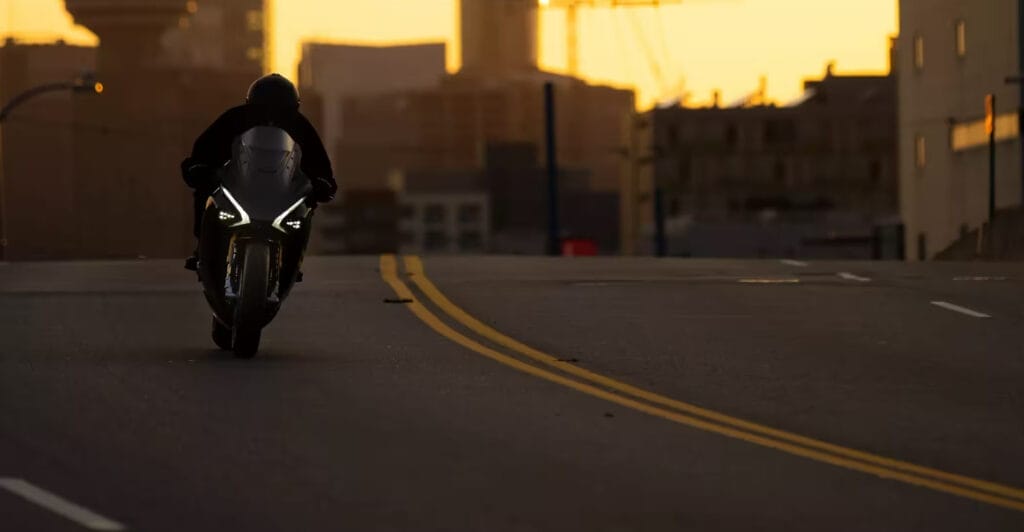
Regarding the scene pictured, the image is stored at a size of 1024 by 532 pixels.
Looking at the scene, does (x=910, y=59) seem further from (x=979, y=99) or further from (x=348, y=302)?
(x=348, y=302)

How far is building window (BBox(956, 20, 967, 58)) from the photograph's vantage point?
9238cm

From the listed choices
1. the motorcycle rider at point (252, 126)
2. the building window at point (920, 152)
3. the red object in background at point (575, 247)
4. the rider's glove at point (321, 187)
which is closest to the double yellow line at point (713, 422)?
the rider's glove at point (321, 187)

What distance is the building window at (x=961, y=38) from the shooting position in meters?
92.4

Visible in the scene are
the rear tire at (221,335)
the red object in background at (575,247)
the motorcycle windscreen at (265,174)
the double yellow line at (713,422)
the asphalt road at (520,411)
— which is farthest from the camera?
the red object in background at (575,247)

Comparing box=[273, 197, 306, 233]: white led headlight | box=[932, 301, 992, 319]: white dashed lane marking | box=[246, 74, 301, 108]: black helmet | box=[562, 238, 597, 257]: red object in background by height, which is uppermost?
box=[246, 74, 301, 108]: black helmet

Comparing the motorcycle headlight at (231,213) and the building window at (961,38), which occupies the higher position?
the building window at (961,38)

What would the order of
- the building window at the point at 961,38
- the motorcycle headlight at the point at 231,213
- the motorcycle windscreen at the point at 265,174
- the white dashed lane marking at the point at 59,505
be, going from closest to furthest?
the white dashed lane marking at the point at 59,505
the motorcycle headlight at the point at 231,213
the motorcycle windscreen at the point at 265,174
the building window at the point at 961,38

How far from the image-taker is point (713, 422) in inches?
498

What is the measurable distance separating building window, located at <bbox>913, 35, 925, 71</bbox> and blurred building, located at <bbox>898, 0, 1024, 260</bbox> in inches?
1.5

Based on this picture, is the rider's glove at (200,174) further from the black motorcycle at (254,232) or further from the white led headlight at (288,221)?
the white led headlight at (288,221)

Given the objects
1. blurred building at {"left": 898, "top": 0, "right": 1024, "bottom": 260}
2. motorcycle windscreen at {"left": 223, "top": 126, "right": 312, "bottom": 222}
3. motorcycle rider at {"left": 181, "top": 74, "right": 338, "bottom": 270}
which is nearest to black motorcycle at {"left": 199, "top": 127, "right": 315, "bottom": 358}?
motorcycle windscreen at {"left": 223, "top": 126, "right": 312, "bottom": 222}

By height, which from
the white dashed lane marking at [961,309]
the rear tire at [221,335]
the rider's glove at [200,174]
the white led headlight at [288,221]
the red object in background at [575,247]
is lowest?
the red object in background at [575,247]

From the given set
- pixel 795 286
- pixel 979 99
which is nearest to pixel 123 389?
pixel 795 286

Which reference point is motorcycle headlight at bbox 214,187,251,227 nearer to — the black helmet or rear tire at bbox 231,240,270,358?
rear tire at bbox 231,240,270,358
